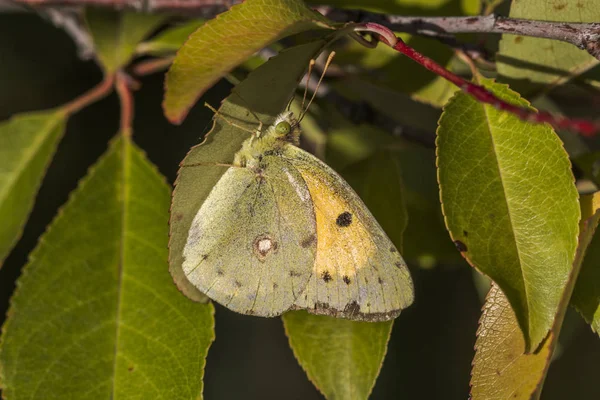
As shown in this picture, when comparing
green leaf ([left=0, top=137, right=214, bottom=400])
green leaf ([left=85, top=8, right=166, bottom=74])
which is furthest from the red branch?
green leaf ([left=85, top=8, right=166, bottom=74])

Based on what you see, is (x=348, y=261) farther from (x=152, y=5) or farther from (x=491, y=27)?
(x=152, y=5)

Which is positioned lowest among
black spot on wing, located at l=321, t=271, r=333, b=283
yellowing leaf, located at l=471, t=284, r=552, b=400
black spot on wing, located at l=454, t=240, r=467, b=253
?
yellowing leaf, located at l=471, t=284, r=552, b=400

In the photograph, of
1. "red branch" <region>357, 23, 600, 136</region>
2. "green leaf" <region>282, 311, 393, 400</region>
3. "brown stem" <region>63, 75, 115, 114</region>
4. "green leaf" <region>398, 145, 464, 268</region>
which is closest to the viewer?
"red branch" <region>357, 23, 600, 136</region>

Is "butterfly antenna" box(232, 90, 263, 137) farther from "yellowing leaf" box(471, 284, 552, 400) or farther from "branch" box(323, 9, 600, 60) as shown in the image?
"yellowing leaf" box(471, 284, 552, 400)

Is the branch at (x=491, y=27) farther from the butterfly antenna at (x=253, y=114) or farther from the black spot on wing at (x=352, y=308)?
the black spot on wing at (x=352, y=308)

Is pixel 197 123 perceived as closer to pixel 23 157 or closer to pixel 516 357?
pixel 23 157

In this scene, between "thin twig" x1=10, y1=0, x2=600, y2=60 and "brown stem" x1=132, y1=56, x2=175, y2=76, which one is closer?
"thin twig" x1=10, y1=0, x2=600, y2=60

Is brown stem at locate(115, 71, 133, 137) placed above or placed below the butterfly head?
above

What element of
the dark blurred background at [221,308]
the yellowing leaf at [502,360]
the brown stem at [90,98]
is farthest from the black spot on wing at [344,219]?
the dark blurred background at [221,308]

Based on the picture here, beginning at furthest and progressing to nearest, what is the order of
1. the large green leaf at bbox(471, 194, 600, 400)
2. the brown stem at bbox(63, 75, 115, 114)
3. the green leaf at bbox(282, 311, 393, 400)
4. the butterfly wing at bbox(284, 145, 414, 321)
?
the brown stem at bbox(63, 75, 115, 114) < the green leaf at bbox(282, 311, 393, 400) < the butterfly wing at bbox(284, 145, 414, 321) < the large green leaf at bbox(471, 194, 600, 400)
